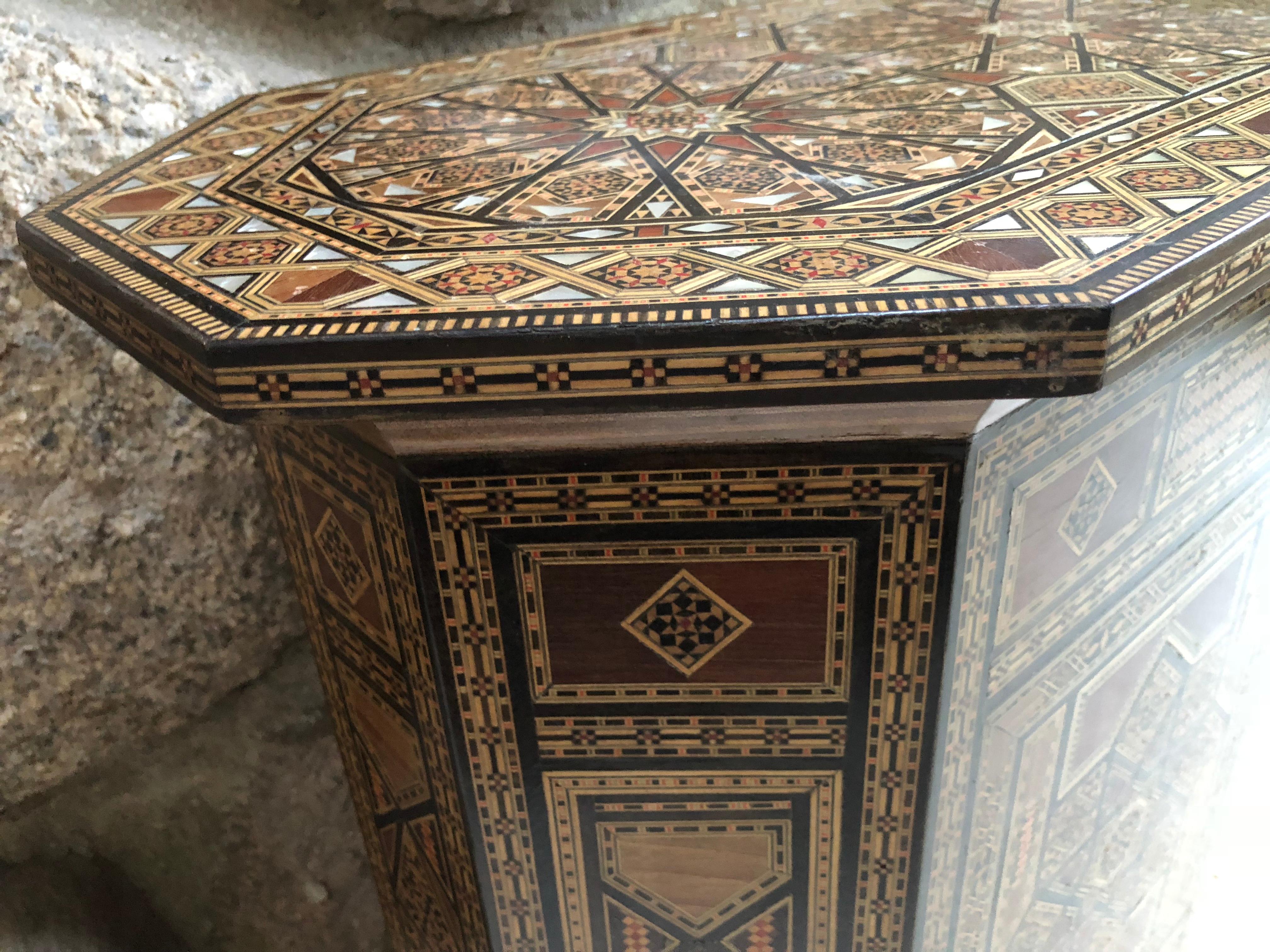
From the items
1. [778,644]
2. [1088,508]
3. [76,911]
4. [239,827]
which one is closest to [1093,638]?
[1088,508]

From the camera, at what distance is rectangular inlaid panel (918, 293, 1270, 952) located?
0.80m

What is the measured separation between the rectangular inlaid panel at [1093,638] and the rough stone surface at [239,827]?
0.95 m

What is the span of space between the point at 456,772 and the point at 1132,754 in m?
0.73

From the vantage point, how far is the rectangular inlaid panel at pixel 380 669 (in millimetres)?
853

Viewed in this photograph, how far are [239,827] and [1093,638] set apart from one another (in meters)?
1.23

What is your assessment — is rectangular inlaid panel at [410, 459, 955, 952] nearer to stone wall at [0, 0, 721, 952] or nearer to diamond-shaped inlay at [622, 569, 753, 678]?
diamond-shaped inlay at [622, 569, 753, 678]

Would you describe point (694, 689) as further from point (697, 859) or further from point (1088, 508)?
point (1088, 508)

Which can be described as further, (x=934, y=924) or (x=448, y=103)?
(x=448, y=103)

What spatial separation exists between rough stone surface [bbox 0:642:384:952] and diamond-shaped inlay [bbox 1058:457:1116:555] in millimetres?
1049

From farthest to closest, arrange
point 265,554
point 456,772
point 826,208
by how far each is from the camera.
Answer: point 265,554 → point 456,772 → point 826,208

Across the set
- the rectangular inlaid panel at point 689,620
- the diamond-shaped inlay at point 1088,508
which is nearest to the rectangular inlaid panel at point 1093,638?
the diamond-shaped inlay at point 1088,508

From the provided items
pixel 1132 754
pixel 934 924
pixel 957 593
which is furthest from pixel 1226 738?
pixel 957 593

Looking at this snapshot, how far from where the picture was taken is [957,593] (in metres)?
0.77

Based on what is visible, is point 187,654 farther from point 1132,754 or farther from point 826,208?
point 1132,754
